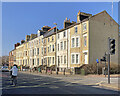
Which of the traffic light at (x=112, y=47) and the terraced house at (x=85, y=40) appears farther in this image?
the terraced house at (x=85, y=40)

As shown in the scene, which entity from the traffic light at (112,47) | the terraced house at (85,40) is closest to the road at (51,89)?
the traffic light at (112,47)

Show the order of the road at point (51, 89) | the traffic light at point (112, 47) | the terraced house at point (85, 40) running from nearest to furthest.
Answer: the road at point (51, 89), the traffic light at point (112, 47), the terraced house at point (85, 40)

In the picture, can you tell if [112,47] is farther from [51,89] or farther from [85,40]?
[85,40]

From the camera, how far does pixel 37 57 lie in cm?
5406

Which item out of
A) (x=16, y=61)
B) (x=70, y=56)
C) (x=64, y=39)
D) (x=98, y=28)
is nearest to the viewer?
(x=98, y=28)

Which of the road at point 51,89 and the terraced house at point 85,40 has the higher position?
the terraced house at point 85,40

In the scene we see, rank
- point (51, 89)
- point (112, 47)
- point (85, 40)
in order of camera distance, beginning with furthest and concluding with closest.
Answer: point (85, 40) → point (112, 47) → point (51, 89)

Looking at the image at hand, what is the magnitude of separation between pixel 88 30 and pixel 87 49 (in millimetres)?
3591

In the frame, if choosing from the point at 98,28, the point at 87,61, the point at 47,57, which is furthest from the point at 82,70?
the point at 47,57

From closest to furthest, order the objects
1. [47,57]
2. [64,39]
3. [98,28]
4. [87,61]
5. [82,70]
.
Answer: [82,70] → [87,61] → [98,28] → [64,39] → [47,57]

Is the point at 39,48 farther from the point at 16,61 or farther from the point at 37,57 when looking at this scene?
the point at 16,61

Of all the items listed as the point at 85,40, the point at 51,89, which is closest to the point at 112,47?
the point at 51,89

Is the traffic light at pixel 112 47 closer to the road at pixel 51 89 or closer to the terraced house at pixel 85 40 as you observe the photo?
the road at pixel 51 89

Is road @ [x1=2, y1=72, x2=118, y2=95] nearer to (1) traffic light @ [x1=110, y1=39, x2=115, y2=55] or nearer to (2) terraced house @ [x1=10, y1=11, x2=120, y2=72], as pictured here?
(1) traffic light @ [x1=110, y1=39, x2=115, y2=55]
